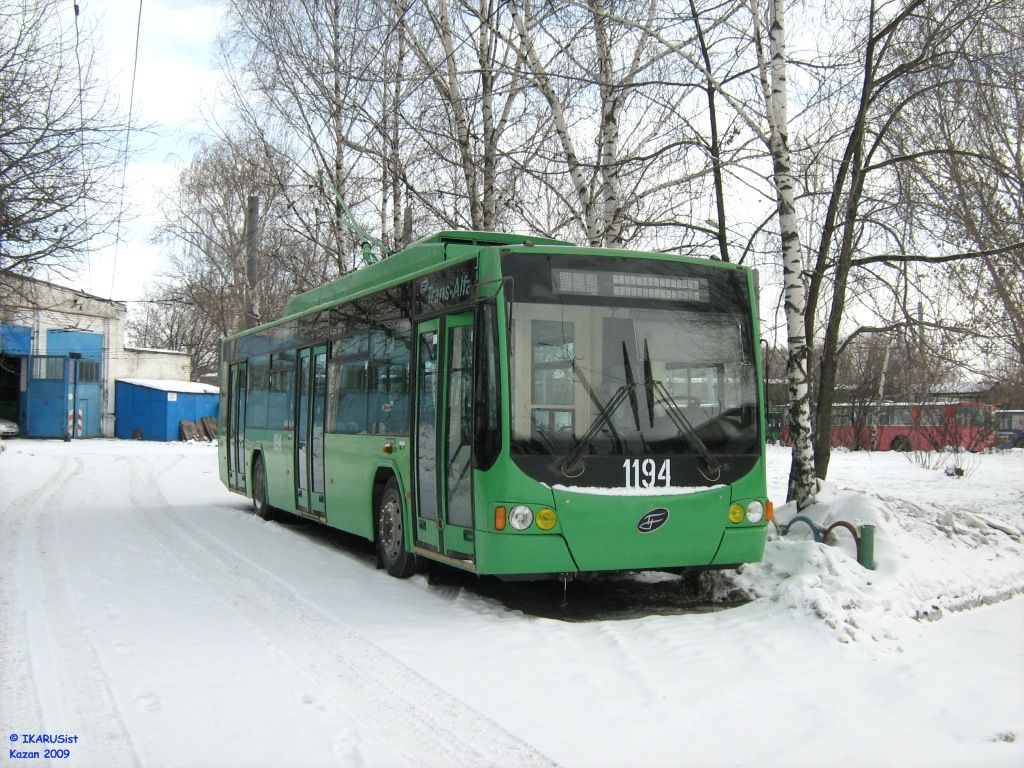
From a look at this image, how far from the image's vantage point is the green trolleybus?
7500mm

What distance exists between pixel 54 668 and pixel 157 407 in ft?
122

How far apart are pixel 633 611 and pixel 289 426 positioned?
6466 mm

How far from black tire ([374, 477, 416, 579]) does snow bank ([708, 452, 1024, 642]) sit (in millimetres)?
2905

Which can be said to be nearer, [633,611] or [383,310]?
[633,611]

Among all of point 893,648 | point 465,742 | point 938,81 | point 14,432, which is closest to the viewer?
point 465,742

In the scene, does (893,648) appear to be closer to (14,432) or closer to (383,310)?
(383,310)

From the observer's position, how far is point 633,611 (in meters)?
8.29

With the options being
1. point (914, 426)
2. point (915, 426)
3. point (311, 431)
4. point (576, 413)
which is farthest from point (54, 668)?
point (914, 426)

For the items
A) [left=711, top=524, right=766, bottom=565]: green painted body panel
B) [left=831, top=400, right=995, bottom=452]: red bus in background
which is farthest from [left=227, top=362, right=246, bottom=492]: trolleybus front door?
[left=831, top=400, right=995, bottom=452]: red bus in background

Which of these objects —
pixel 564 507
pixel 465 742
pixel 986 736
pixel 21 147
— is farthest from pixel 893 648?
pixel 21 147

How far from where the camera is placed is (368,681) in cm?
586

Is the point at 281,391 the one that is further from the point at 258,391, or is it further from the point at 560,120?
the point at 560,120

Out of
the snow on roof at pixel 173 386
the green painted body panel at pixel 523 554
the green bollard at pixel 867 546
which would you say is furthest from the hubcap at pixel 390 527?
the snow on roof at pixel 173 386

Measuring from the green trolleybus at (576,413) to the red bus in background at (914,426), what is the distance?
779 inches
